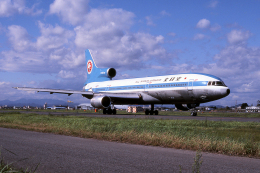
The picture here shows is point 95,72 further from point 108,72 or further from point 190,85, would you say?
point 190,85

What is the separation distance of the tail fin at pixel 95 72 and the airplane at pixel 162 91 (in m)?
3.49

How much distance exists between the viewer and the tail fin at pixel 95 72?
48244 mm

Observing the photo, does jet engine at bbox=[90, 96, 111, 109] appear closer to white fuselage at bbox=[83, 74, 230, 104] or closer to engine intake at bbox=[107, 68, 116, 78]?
white fuselage at bbox=[83, 74, 230, 104]

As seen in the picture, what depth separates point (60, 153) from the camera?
7.11 m

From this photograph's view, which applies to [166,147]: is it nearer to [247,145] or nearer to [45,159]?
[247,145]

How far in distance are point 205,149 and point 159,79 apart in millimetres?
25728

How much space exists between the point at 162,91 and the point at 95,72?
824 inches

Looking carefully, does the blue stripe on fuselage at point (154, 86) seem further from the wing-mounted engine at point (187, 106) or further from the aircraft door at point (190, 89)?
the wing-mounted engine at point (187, 106)

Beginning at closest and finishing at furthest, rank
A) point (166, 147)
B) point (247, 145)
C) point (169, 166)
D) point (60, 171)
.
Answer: point (60, 171), point (169, 166), point (247, 145), point (166, 147)

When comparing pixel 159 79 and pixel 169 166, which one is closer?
pixel 169 166

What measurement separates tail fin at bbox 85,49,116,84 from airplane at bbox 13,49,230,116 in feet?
11.4

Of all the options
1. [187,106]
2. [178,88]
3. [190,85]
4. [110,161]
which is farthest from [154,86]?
[110,161]

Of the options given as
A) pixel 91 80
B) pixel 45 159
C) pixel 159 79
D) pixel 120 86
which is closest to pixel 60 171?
pixel 45 159

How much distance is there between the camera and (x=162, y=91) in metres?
32.8
